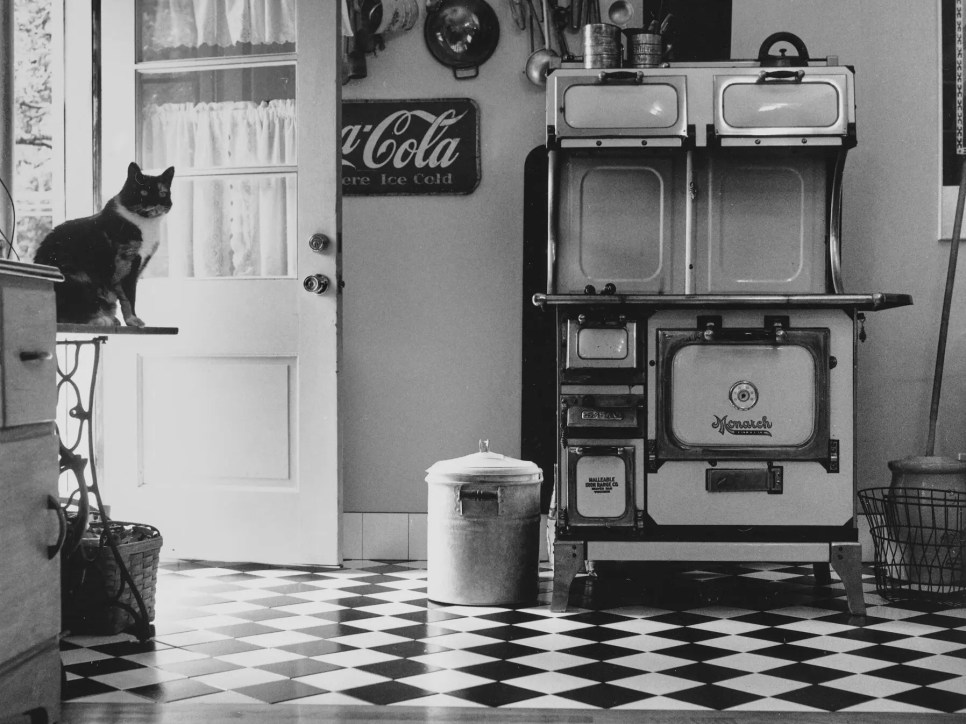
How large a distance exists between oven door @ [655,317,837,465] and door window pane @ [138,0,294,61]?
1745 mm

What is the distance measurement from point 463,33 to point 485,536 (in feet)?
6.40

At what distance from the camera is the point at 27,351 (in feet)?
6.04

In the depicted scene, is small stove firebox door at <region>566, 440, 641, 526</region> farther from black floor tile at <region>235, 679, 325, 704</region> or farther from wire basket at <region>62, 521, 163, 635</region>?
wire basket at <region>62, 521, 163, 635</region>

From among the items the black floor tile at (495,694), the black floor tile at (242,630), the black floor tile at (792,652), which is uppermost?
the black floor tile at (495,694)

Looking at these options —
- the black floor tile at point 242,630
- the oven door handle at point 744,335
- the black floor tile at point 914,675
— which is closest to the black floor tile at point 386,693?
the black floor tile at point 242,630

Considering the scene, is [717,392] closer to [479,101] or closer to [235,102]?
[479,101]

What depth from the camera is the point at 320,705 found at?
2.22 m

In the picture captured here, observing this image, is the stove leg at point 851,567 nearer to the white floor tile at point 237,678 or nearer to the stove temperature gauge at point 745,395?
the stove temperature gauge at point 745,395

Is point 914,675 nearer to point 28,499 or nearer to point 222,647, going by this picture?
point 222,647

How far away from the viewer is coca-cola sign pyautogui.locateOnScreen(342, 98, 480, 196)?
422 centimetres

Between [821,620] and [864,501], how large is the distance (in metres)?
0.61

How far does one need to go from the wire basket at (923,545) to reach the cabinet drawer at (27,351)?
265 centimetres

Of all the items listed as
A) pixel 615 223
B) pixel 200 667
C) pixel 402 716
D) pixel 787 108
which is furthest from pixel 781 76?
pixel 200 667

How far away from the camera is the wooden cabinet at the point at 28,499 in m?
1.77
